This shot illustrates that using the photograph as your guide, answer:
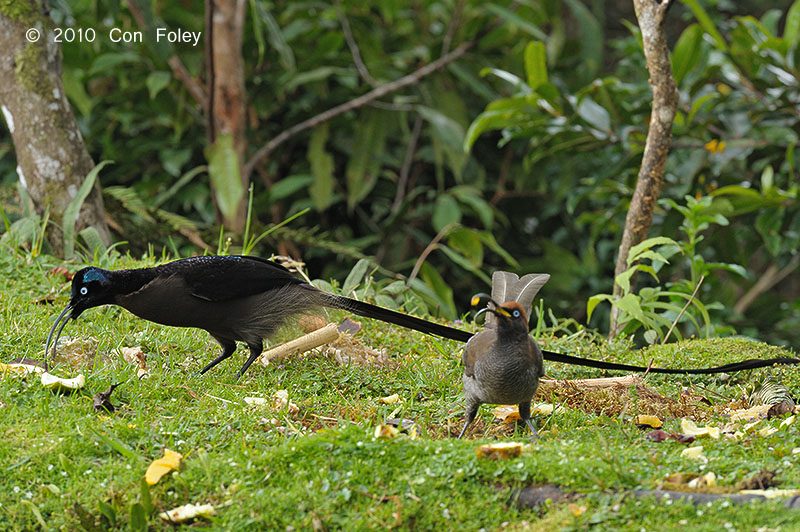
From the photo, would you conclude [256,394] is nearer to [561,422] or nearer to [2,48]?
[561,422]

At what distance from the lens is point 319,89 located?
7387mm

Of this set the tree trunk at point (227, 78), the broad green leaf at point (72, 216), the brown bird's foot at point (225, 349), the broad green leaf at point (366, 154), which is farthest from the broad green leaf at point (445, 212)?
the brown bird's foot at point (225, 349)

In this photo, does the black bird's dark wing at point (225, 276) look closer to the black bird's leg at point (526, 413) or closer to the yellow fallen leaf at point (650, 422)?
the black bird's leg at point (526, 413)

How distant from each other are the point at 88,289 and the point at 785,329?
5.90 meters

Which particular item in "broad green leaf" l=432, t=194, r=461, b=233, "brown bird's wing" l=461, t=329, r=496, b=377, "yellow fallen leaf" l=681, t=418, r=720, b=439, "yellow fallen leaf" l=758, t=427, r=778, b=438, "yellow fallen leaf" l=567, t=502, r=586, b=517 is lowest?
"broad green leaf" l=432, t=194, r=461, b=233

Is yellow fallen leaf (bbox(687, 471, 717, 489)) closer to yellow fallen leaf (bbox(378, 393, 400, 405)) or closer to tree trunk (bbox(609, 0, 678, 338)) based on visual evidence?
yellow fallen leaf (bbox(378, 393, 400, 405))

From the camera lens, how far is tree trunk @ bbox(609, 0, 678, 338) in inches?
173

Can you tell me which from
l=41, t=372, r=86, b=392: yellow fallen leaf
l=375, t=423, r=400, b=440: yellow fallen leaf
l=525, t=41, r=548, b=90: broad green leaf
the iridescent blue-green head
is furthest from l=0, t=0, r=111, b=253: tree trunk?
l=375, t=423, r=400, b=440: yellow fallen leaf

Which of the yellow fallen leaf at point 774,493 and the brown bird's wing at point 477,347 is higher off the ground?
the brown bird's wing at point 477,347

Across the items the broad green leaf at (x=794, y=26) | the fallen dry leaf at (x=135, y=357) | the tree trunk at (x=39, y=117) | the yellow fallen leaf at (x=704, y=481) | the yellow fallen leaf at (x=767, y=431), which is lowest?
the fallen dry leaf at (x=135, y=357)

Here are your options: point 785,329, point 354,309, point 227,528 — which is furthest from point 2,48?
point 785,329

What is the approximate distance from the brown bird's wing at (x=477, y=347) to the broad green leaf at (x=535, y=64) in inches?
103

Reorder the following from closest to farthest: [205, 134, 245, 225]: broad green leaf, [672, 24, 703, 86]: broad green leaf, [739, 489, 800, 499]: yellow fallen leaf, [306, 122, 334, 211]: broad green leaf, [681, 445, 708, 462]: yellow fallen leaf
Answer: [739, 489, 800, 499]: yellow fallen leaf
[681, 445, 708, 462]: yellow fallen leaf
[672, 24, 703, 86]: broad green leaf
[205, 134, 245, 225]: broad green leaf
[306, 122, 334, 211]: broad green leaf

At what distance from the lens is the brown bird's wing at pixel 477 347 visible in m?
2.99
